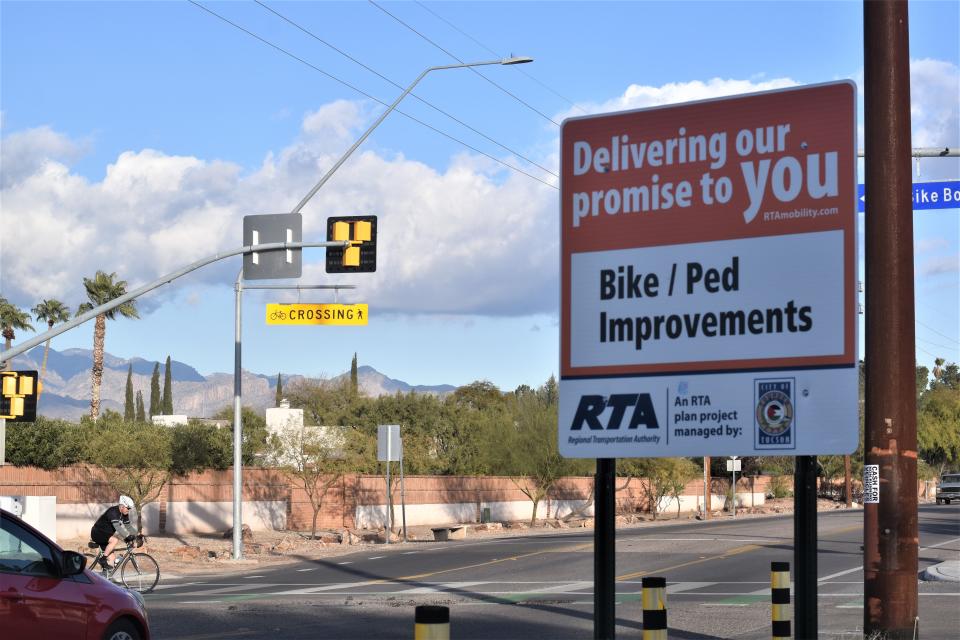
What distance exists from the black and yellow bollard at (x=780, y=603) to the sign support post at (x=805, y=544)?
1470mm

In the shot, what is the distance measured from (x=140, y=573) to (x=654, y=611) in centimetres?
1599

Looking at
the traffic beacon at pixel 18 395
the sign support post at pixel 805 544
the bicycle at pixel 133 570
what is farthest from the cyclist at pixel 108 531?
the sign support post at pixel 805 544

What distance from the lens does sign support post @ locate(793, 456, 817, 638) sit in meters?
8.30

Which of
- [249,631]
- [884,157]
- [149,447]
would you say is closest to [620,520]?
[149,447]

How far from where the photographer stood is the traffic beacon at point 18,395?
24812 millimetres

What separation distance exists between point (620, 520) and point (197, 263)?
3533cm

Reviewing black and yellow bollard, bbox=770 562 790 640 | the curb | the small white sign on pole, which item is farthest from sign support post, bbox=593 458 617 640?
the small white sign on pole

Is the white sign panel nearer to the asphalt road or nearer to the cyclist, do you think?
the asphalt road

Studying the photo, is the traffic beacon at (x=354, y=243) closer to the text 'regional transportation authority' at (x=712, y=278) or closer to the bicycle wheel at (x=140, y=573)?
the bicycle wheel at (x=140, y=573)

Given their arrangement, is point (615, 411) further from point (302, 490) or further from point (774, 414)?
point (302, 490)

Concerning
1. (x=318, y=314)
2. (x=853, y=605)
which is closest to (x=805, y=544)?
(x=853, y=605)

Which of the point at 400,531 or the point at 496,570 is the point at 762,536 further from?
the point at 400,531

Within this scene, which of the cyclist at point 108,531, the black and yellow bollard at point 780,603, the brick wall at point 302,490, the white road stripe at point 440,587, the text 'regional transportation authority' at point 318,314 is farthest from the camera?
the brick wall at point 302,490

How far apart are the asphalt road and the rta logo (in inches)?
240
